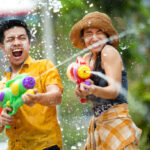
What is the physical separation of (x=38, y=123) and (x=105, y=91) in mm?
171

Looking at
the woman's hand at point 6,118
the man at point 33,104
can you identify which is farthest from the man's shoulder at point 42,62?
the woman's hand at point 6,118

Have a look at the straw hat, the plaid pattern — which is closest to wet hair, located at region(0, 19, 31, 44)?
the straw hat

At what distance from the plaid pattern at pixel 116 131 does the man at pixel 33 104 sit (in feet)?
0.33

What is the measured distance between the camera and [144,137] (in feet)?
2.23

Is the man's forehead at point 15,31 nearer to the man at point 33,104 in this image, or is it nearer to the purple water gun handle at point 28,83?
the man at point 33,104

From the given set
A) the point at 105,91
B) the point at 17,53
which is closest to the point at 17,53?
the point at 17,53

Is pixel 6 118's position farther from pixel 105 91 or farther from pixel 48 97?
pixel 105 91

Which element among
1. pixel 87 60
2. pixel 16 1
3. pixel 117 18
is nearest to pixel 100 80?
pixel 87 60

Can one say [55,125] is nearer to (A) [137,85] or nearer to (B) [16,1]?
(A) [137,85]

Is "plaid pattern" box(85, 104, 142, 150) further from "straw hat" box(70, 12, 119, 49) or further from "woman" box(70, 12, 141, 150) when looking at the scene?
"straw hat" box(70, 12, 119, 49)

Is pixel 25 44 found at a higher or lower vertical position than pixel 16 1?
lower

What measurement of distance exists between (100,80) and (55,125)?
0.51 feet

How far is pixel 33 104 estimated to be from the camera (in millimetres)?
571

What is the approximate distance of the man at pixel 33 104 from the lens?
596 millimetres
